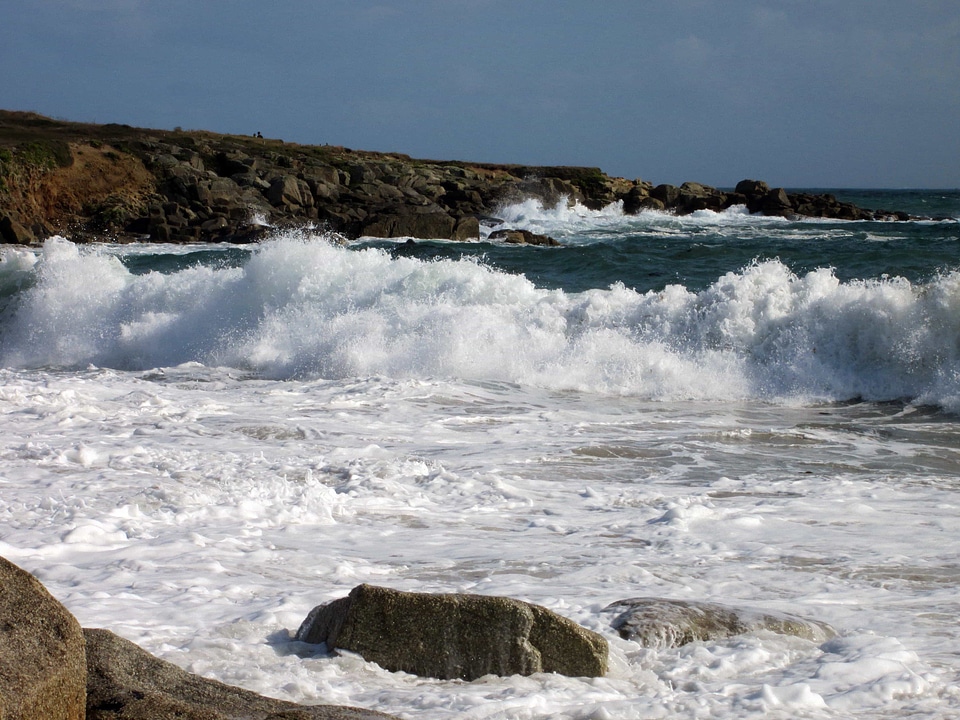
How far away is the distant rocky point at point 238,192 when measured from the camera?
3108 cm

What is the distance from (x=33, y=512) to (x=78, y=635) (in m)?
3.16

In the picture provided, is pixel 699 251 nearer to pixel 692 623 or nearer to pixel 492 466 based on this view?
pixel 492 466

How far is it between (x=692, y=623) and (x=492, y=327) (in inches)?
321

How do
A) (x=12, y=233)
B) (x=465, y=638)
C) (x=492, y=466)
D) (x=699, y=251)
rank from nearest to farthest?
(x=465, y=638) → (x=492, y=466) → (x=699, y=251) → (x=12, y=233)

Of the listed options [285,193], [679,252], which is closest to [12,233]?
[285,193]

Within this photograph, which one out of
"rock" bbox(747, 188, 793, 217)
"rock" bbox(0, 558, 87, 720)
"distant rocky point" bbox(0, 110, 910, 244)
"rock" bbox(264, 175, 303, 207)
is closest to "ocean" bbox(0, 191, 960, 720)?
"rock" bbox(0, 558, 87, 720)

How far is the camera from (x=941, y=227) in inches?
1481

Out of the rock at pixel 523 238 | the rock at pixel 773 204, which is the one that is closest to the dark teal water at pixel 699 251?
the rock at pixel 523 238

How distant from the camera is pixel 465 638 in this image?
3377mm

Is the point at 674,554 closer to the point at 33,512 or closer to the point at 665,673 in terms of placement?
the point at 665,673

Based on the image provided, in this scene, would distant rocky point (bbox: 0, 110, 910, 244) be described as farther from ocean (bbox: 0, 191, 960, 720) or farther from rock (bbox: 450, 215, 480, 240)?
ocean (bbox: 0, 191, 960, 720)

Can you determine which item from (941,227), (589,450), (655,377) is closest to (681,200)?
(941,227)

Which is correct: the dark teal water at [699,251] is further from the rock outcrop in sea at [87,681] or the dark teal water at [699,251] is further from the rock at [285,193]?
the rock outcrop in sea at [87,681]

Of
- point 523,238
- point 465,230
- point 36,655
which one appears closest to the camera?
point 36,655
